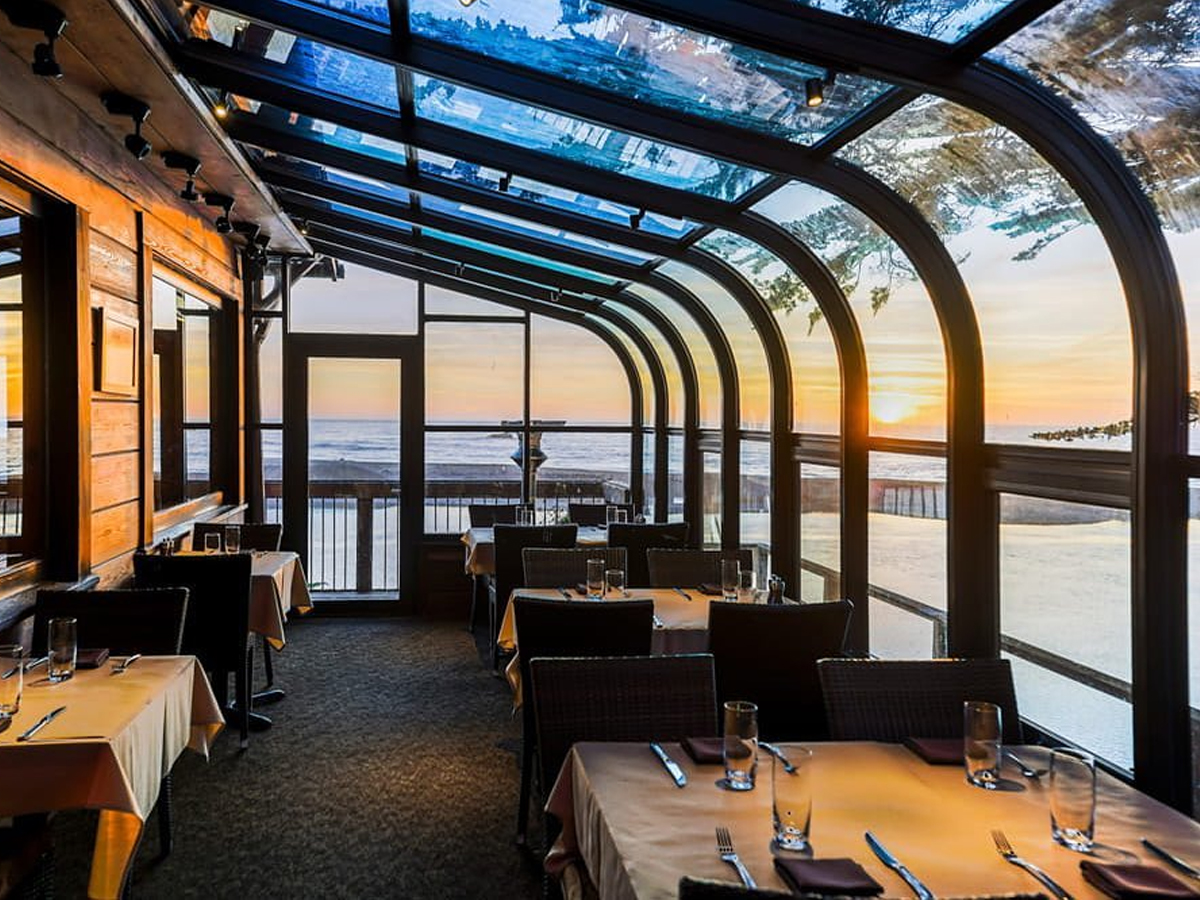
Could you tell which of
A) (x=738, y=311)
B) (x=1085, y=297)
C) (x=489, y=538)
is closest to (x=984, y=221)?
(x=1085, y=297)

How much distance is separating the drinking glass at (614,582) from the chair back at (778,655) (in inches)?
46.9

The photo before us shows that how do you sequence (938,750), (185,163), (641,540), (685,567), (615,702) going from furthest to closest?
(641,540) → (685,567) → (185,163) → (615,702) → (938,750)

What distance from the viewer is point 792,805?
186 centimetres

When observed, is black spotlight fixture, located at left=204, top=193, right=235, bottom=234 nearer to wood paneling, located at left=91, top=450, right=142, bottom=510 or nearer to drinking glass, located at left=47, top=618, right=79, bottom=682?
wood paneling, located at left=91, top=450, right=142, bottom=510

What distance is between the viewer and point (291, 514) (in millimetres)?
8172

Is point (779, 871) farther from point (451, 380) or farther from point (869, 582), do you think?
point (451, 380)

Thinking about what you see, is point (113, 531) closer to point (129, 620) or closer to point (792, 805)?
point (129, 620)

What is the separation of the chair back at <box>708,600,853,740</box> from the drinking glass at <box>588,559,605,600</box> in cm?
116

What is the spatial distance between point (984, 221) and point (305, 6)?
263 cm

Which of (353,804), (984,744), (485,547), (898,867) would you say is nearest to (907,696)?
(984,744)

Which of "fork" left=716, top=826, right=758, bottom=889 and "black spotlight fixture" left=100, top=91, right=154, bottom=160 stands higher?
"black spotlight fixture" left=100, top=91, right=154, bottom=160

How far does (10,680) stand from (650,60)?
284 centimetres

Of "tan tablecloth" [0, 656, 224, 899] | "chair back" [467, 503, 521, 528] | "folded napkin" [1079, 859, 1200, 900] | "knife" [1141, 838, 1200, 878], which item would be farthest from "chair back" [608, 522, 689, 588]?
"folded napkin" [1079, 859, 1200, 900]

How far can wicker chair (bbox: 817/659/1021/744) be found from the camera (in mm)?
2707
